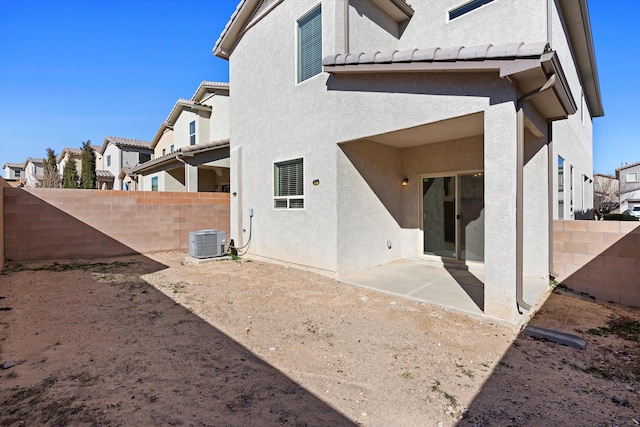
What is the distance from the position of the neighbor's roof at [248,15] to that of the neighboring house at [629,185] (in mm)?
38334

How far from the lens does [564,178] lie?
28.8 ft

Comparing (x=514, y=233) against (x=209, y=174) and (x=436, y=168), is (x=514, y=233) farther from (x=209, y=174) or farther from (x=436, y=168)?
(x=209, y=174)

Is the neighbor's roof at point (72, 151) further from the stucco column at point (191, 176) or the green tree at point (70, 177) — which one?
the stucco column at point (191, 176)

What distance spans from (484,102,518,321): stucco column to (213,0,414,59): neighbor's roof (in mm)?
5343

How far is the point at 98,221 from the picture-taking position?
1038 centimetres

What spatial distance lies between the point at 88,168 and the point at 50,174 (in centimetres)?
269

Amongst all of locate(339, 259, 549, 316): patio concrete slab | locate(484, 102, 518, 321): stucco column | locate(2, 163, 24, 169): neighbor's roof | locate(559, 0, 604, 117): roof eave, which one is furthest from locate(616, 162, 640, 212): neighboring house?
locate(2, 163, 24, 169): neighbor's roof

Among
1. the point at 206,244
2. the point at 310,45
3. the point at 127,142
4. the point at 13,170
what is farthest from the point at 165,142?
the point at 13,170

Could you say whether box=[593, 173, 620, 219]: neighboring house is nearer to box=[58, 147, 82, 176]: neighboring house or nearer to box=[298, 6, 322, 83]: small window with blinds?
box=[298, 6, 322, 83]: small window with blinds

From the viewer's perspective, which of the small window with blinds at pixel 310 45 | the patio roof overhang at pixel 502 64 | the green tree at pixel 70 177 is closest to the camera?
the patio roof overhang at pixel 502 64

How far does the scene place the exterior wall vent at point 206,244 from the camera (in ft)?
32.9

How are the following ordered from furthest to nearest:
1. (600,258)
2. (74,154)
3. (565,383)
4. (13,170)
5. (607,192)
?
(13,170) → (607,192) → (74,154) → (600,258) → (565,383)

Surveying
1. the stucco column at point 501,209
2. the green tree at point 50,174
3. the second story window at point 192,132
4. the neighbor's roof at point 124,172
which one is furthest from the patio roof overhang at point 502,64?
the green tree at point 50,174

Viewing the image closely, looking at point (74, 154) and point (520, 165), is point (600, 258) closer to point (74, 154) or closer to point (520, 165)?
point (520, 165)
